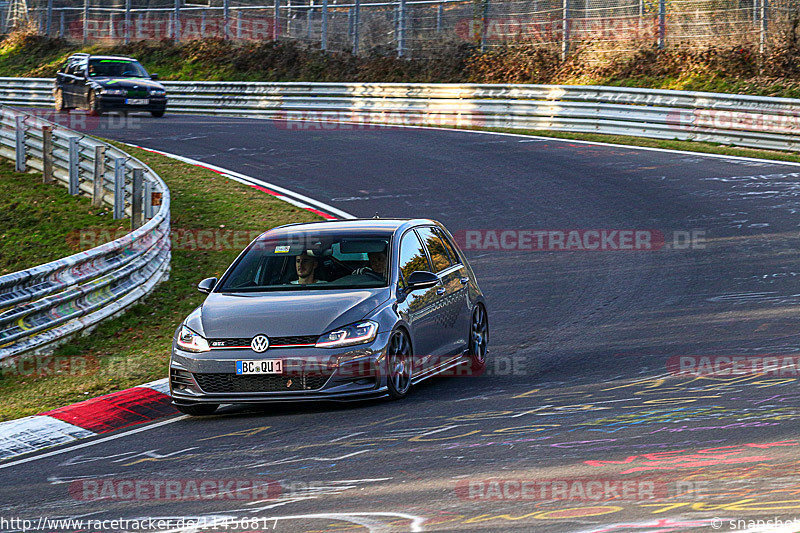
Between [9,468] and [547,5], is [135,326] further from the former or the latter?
[547,5]

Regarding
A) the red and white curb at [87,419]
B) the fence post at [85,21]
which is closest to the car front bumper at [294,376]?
the red and white curb at [87,419]

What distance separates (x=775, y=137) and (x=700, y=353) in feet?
46.8

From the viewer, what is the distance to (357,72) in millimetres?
39156

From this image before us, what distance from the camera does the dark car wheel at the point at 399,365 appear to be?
29.2 ft

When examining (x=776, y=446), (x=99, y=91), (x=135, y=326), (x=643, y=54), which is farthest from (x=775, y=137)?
(x=99, y=91)

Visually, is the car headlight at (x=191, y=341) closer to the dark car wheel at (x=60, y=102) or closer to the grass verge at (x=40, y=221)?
the grass verge at (x=40, y=221)

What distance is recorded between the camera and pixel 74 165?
2072cm

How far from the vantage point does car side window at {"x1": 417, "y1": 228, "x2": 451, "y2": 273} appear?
10617mm

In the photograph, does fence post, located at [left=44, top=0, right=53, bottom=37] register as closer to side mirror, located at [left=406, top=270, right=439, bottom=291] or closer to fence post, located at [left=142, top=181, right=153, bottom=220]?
fence post, located at [left=142, top=181, right=153, bottom=220]

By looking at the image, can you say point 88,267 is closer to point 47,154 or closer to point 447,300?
point 447,300

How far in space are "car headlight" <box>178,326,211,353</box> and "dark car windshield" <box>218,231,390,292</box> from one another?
0.80 m

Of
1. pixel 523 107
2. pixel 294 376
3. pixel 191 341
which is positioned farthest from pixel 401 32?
pixel 294 376

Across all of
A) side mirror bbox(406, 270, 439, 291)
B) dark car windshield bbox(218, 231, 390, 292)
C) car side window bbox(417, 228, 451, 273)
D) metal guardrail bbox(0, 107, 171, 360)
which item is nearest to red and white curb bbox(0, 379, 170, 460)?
dark car windshield bbox(218, 231, 390, 292)

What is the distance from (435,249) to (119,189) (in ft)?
30.7
